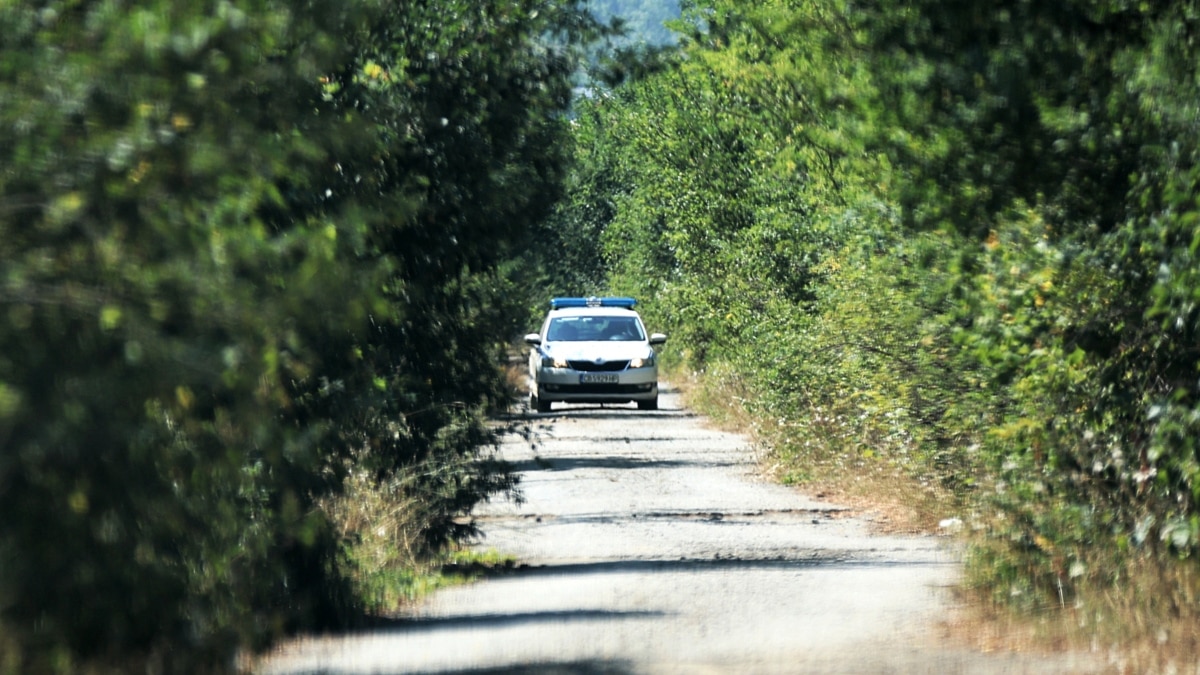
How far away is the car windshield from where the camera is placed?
97.0 feet

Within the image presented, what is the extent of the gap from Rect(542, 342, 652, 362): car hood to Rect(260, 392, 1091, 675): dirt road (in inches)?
408

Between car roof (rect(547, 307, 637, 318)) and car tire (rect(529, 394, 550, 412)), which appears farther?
car roof (rect(547, 307, 637, 318))

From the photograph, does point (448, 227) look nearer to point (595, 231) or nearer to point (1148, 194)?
point (1148, 194)

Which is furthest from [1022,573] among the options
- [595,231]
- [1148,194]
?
[595,231]

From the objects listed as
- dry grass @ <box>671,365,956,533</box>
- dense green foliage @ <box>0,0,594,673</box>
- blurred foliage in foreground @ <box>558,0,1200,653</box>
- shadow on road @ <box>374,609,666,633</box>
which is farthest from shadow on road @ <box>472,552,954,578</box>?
dense green foliage @ <box>0,0,594,673</box>

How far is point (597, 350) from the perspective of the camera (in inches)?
1144

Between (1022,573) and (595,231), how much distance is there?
5080 centimetres

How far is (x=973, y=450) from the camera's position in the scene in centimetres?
1159

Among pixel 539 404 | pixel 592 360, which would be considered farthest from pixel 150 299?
pixel 539 404

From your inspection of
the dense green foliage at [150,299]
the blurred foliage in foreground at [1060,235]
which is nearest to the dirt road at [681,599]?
the blurred foliage in foreground at [1060,235]

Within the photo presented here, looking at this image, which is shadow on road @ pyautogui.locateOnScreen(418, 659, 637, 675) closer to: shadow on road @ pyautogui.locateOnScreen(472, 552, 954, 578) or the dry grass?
shadow on road @ pyautogui.locateOnScreen(472, 552, 954, 578)

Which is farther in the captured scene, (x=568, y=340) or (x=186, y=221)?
(x=568, y=340)

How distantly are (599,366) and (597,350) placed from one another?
27cm

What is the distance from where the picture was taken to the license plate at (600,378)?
1139 inches
